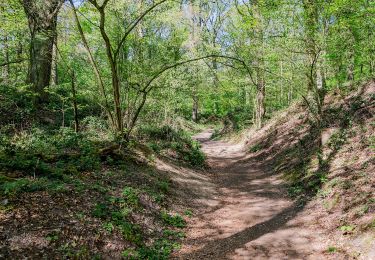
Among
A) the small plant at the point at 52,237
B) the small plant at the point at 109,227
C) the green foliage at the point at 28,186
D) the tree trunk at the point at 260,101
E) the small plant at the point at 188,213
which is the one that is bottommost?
the small plant at the point at 188,213

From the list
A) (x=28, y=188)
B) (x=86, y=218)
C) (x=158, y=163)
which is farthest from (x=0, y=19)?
(x=86, y=218)

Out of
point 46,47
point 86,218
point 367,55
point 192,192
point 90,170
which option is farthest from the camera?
point 367,55

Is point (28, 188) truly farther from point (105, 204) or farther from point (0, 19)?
point (0, 19)

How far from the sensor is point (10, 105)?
12273mm

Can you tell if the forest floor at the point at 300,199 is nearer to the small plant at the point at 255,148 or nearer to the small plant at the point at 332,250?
the small plant at the point at 332,250

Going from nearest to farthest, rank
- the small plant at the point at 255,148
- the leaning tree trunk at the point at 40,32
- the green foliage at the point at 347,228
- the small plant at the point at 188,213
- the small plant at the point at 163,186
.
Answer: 1. the green foliage at the point at 347,228
2. the small plant at the point at 188,213
3. the small plant at the point at 163,186
4. the leaning tree trunk at the point at 40,32
5. the small plant at the point at 255,148

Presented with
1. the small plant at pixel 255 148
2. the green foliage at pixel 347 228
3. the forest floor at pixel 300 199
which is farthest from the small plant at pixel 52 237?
the small plant at pixel 255 148

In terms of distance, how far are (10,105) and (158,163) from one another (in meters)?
6.37

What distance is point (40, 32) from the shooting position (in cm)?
1083

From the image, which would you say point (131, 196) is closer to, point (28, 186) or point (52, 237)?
point (28, 186)

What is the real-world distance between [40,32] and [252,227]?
940cm

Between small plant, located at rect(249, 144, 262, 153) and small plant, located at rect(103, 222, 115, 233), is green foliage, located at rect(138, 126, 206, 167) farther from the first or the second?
small plant, located at rect(103, 222, 115, 233)

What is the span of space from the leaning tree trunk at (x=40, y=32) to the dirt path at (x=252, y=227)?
7786 millimetres

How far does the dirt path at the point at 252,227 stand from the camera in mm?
6234
